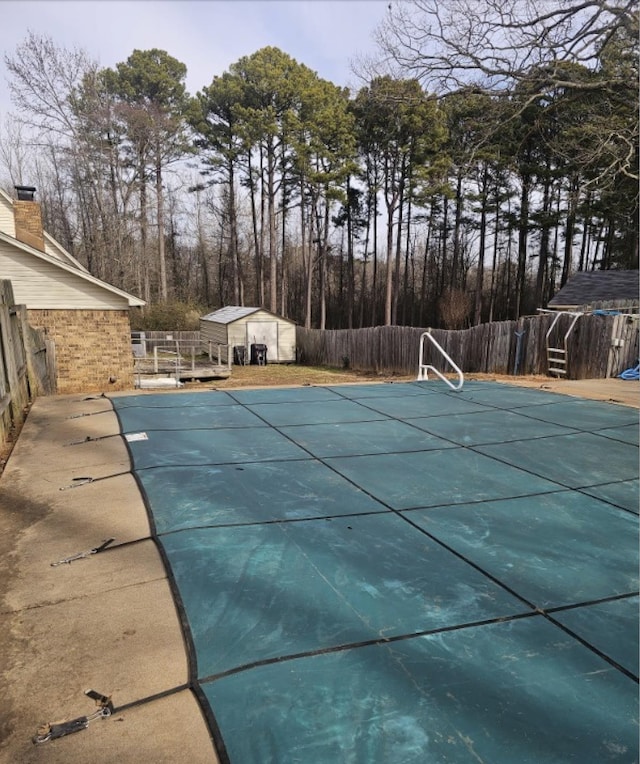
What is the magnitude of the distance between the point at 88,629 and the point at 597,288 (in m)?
18.9

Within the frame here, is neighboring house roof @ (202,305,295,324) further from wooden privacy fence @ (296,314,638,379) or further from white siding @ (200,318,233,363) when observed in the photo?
wooden privacy fence @ (296,314,638,379)

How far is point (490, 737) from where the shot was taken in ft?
4.67

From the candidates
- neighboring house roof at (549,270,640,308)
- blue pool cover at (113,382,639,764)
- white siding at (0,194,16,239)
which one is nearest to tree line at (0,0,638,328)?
neighboring house roof at (549,270,640,308)

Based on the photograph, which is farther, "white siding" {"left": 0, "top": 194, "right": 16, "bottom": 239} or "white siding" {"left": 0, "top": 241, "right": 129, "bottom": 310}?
"white siding" {"left": 0, "top": 194, "right": 16, "bottom": 239}

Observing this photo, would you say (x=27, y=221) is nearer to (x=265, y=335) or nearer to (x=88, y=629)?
(x=265, y=335)

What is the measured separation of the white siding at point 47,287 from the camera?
33.5 feet

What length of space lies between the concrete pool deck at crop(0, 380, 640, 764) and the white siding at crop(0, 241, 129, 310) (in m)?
8.18

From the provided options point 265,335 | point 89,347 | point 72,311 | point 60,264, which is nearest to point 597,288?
point 265,335

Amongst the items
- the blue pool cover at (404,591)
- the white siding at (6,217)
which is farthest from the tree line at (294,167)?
the blue pool cover at (404,591)

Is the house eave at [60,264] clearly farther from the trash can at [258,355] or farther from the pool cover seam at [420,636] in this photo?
the trash can at [258,355]

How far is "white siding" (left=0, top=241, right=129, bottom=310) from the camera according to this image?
10211 mm

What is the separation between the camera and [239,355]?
21406 mm

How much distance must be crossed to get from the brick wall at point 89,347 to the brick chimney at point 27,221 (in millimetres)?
2302

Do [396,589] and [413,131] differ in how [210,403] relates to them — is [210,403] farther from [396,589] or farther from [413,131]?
[413,131]
